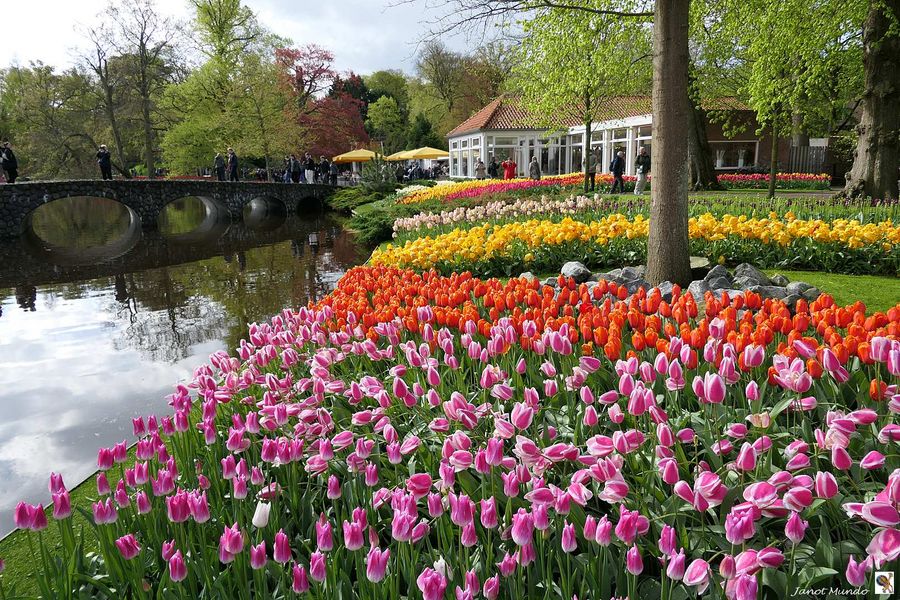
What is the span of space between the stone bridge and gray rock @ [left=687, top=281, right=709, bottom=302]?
25990 mm

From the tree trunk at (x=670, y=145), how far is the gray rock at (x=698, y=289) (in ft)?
1.58

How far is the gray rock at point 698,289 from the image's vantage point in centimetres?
562

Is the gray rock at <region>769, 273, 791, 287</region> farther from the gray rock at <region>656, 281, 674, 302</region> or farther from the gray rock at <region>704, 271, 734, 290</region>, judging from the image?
the gray rock at <region>656, 281, 674, 302</region>

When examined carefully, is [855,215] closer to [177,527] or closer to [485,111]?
[177,527]

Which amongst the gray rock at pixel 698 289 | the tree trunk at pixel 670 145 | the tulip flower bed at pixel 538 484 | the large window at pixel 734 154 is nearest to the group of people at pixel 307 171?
the large window at pixel 734 154

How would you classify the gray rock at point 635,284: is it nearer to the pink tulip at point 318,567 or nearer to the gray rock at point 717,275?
the gray rock at point 717,275

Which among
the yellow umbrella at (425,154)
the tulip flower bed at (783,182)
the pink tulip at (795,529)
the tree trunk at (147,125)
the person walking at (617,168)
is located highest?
the tree trunk at (147,125)

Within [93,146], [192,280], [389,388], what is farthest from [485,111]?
[389,388]

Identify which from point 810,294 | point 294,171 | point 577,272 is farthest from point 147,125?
point 810,294

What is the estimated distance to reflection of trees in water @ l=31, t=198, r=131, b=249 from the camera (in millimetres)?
24920

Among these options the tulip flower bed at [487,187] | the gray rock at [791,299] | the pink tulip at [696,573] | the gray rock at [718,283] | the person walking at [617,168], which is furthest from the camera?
the person walking at [617,168]

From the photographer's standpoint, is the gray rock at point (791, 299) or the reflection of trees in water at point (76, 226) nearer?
the gray rock at point (791, 299)

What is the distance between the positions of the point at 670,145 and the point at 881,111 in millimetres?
10238

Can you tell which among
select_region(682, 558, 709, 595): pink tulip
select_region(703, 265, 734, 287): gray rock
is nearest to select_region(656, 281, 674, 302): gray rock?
select_region(703, 265, 734, 287): gray rock
